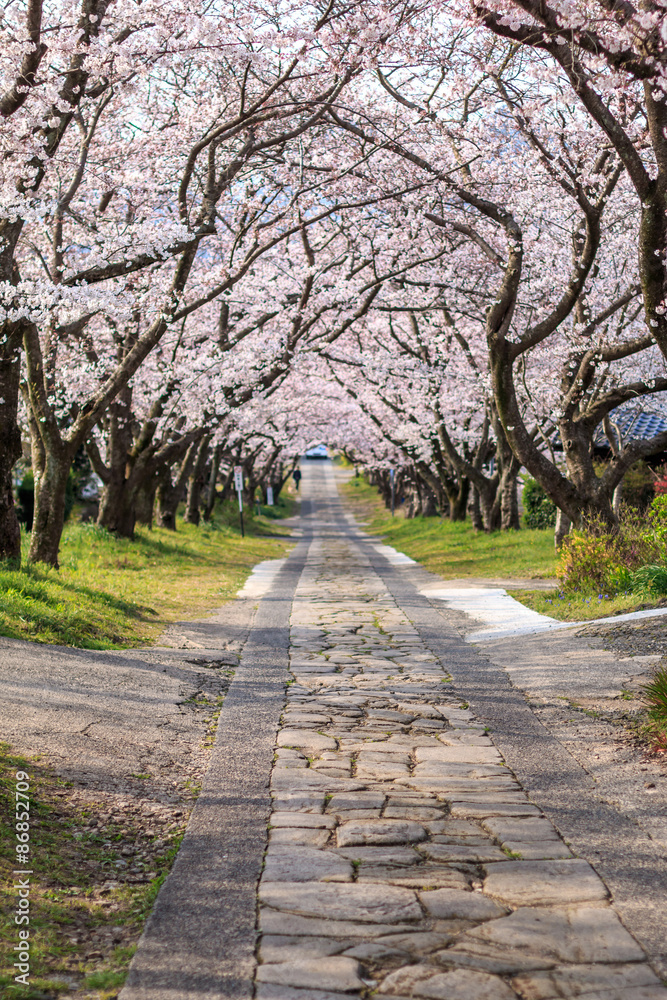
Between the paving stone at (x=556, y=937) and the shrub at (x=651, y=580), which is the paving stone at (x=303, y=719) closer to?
the paving stone at (x=556, y=937)

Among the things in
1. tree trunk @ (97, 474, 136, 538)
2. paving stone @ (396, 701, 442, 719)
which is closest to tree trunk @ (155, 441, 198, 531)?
tree trunk @ (97, 474, 136, 538)

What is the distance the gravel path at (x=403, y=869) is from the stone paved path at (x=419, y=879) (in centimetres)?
1

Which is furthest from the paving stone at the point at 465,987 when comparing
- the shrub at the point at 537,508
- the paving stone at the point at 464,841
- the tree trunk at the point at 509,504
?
the shrub at the point at 537,508

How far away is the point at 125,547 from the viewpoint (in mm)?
19922

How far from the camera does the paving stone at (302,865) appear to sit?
14.5ft

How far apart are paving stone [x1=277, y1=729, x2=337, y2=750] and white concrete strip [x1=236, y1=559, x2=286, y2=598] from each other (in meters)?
9.27

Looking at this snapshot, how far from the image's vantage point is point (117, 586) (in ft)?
48.7

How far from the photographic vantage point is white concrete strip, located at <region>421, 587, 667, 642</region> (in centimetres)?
1083

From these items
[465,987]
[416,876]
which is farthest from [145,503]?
[465,987]

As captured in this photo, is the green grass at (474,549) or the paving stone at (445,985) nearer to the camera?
the paving stone at (445,985)

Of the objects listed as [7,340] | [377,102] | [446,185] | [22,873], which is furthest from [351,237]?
[22,873]

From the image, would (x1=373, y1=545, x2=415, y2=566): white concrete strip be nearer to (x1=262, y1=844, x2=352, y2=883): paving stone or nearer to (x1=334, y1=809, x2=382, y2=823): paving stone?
(x1=334, y1=809, x2=382, y2=823): paving stone

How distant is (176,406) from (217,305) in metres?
4.25

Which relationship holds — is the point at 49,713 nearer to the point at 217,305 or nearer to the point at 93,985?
the point at 93,985
